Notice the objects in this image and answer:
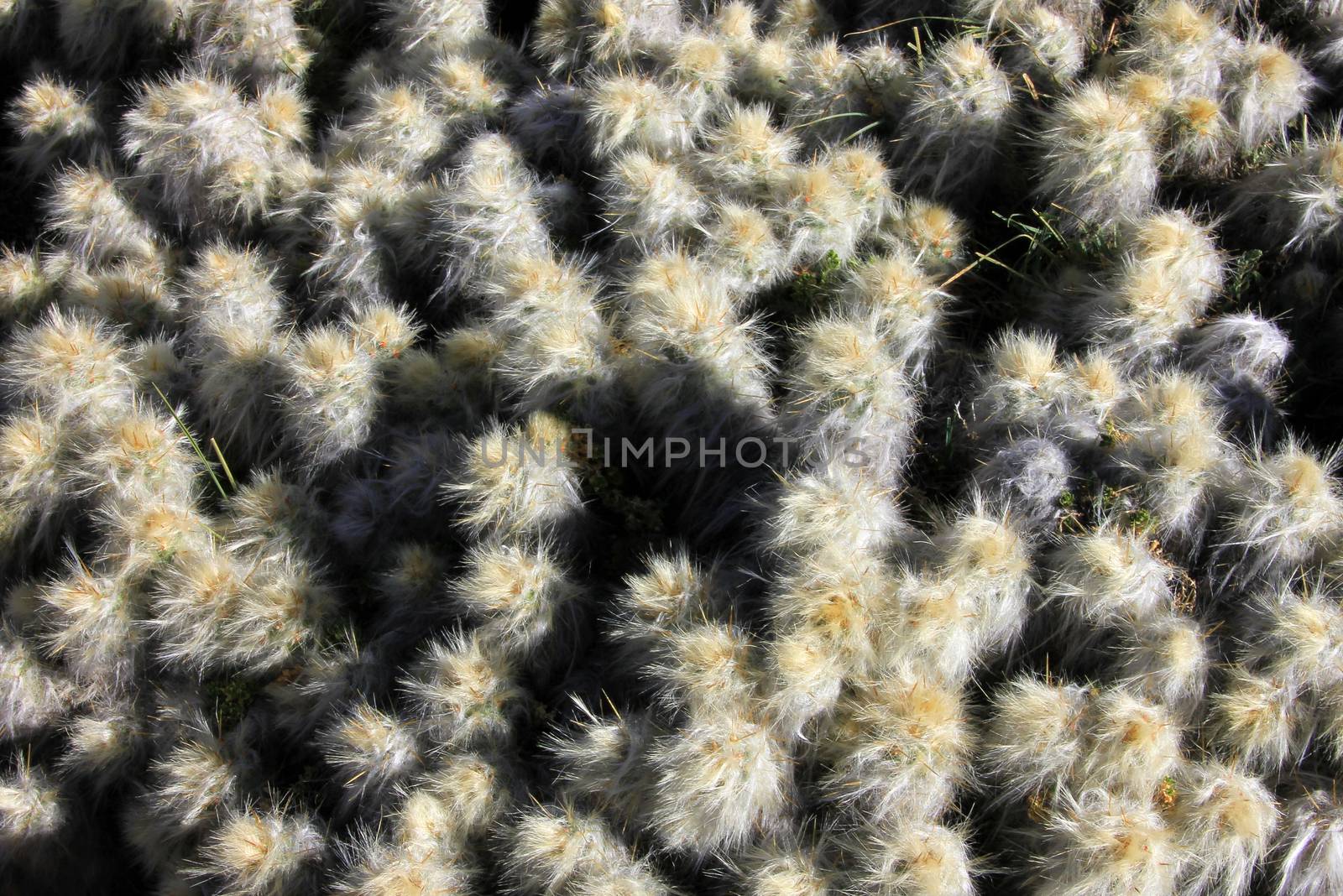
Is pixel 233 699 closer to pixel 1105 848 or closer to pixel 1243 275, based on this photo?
pixel 1105 848

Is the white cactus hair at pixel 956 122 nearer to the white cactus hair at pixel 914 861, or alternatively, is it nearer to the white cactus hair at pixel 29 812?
the white cactus hair at pixel 914 861

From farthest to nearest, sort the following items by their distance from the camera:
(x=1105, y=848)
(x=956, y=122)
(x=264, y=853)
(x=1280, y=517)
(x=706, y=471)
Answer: (x=956, y=122) → (x=706, y=471) → (x=264, y=853) → (x=1280, y=517) → (x=1105, y=848)

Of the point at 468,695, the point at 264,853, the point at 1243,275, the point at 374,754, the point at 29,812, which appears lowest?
the point at 29,812

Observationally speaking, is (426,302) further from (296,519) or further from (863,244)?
(863,244)

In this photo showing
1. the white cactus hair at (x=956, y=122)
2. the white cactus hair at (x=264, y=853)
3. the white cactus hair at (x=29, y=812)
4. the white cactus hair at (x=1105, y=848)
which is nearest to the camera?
the white cactus hair at (x=1105, y=848)

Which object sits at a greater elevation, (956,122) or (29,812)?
(956,122)

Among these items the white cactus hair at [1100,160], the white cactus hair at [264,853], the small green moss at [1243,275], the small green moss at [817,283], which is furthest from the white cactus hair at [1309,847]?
the white cactus hair at [264,853]

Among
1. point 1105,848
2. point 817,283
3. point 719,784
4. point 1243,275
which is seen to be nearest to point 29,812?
point 719,784

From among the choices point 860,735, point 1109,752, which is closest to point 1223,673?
point 1109,752

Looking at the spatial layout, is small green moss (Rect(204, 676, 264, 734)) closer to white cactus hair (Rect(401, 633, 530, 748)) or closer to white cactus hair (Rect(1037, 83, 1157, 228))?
white cactus hair (Rect(401, 633, 530, 748))

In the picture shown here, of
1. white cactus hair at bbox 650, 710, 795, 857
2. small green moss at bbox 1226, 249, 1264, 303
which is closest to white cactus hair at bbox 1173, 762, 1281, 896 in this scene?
white cactus hair at bbox 650, 710, 795, 857
